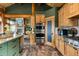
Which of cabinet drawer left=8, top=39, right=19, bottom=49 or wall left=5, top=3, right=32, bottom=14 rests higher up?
wall left=5, top=3, right=32, bottom=14

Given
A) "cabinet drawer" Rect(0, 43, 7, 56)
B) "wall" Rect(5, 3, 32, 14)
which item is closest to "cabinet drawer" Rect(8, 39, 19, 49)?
"cabinet drawer" Rect(0, 43, 7, 56)

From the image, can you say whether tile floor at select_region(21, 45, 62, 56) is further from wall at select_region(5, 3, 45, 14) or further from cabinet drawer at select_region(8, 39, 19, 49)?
wall at select_region(5, 3, 45, 14)

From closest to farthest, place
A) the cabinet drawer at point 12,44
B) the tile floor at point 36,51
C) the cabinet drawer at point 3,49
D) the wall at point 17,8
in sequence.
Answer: the cabinet drawer at point 3,49 → the wall at point 17,8 → the tile floor at point 36,51 → the cabinet drawer at point 12,44

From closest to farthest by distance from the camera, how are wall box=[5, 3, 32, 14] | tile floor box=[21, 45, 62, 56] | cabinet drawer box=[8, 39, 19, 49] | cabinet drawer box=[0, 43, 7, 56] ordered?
cabinet drawer box=[0, 43, 7, 56]
wall box=[5, 3, 32, 14]
tile floor box=[21, 45, 62, 56]
cabinet drawer box=[8, 39, 19, 49]

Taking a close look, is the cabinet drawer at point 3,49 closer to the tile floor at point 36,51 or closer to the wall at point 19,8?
the tile floor at point 36,51

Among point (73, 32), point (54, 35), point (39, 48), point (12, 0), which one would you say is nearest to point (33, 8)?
point (12, 0)

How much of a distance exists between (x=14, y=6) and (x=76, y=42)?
3.59 feet

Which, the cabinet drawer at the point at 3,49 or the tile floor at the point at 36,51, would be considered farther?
the tile floor at the point at 36,51

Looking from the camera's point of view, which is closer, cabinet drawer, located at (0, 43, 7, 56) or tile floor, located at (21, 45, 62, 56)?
cabinet drawer, located at (0, 43, 7, 56)

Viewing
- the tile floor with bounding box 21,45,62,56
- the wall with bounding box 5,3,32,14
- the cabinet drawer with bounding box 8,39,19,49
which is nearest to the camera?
the wall with bounding box 5,3,32,14

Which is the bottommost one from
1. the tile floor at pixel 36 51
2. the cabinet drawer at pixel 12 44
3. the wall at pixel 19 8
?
the tile floor at pixel 36 51

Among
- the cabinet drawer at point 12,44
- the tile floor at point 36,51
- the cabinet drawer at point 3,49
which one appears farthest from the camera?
the cabinet drawer at point 12,44

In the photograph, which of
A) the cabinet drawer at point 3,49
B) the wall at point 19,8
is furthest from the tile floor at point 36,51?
the wall at point 19,8

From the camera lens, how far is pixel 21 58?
244cm
